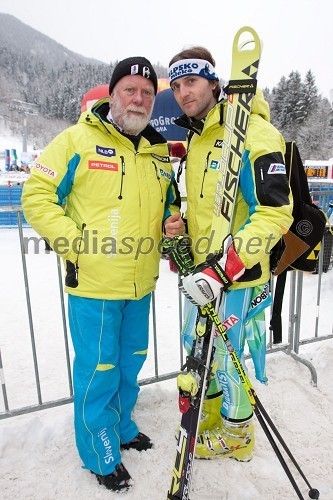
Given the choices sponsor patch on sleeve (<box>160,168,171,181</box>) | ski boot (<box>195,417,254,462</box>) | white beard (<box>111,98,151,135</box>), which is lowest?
ski boot (<box>195,417,254,462</box>)

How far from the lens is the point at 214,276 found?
1.72 metres

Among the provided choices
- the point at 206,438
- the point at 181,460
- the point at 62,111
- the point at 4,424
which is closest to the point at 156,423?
the point at 206,438

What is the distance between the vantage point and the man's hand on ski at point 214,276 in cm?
172

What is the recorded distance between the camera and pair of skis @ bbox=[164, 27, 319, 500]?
1807mm

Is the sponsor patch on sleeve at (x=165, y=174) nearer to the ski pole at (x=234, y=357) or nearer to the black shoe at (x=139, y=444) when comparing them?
the ski pole at (x=234, y=357)

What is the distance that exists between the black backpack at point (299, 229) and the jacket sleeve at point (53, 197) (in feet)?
3.79

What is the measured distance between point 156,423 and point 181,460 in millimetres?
806

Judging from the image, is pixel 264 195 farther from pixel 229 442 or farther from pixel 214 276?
pixel 229 442

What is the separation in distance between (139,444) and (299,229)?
1.74 m

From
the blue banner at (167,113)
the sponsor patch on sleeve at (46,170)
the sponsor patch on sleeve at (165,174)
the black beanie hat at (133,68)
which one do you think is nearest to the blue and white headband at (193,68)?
the black beanie hat at (133,68)

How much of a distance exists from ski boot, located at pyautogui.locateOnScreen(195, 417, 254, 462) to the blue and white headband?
6.60 feet

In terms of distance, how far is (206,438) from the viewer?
2303mm

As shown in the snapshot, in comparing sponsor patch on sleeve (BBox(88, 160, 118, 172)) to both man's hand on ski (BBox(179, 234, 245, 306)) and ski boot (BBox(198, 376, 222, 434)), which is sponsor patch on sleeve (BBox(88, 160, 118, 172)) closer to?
man's hand on ski (BBox(179, 234, 245, 306))

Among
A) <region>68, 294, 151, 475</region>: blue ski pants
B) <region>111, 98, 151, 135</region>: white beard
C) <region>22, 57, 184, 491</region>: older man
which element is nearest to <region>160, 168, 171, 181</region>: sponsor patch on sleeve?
<region>22, 57, 184, 491</region>: older man
